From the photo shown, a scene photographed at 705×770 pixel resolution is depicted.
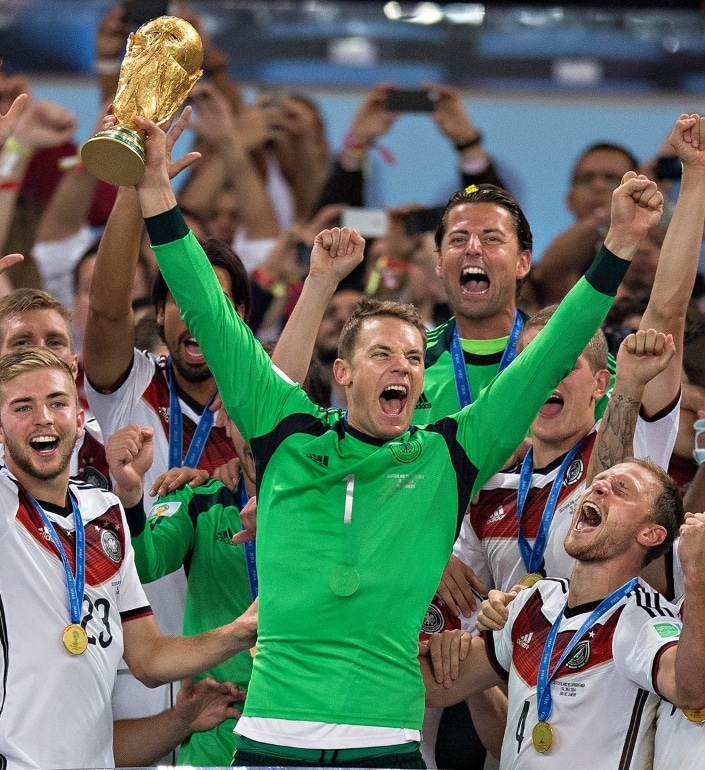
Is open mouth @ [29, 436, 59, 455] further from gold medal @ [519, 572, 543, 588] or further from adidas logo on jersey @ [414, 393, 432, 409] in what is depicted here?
gold medal @ [519, 572, 543, 588]

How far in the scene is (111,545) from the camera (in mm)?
3975

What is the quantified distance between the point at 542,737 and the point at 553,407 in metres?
1.06

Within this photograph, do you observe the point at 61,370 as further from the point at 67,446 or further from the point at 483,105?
the point at 483,105

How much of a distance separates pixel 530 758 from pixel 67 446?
146cm

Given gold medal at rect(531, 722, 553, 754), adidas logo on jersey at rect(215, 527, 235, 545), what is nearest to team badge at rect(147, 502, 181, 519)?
adidas logo on jersey at rect(215, 527, 235, 545)

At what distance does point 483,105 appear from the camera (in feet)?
25.9

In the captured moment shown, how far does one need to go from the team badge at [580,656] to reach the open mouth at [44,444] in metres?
1.46

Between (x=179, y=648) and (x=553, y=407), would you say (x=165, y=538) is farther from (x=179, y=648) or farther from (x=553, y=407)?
(x=553, y=407)

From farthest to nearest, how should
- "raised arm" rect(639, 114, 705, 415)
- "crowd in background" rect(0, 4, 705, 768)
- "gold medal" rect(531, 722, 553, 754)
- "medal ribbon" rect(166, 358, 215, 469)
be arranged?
"medal ribbon" rect(166, 358, 215, 469), "crowd in background" rect(0, 4, 705, 768), "raised arm" rect(639, 114, 705, 415), "gold medal" rect(531, 722, 553, 754)

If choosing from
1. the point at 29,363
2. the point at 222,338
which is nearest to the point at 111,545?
the point at 29,363

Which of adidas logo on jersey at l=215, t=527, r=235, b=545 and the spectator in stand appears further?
the spectator in stand

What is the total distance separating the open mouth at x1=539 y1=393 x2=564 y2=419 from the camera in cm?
430

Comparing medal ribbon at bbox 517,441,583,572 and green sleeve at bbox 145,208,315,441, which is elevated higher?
green sleeve at bbox 145,208,315,441

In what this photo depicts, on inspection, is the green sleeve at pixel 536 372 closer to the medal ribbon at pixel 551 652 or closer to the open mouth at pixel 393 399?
the open mouth at pixel 393 399
